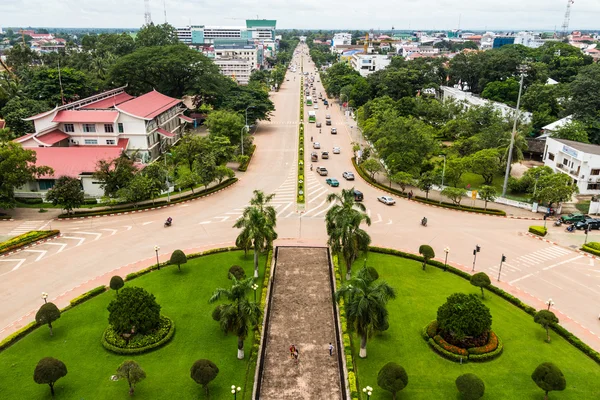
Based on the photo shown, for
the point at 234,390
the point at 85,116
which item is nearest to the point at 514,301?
the point at 234,390

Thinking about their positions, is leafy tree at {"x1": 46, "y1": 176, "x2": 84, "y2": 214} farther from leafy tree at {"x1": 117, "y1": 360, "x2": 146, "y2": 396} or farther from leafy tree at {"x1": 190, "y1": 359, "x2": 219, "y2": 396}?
leafy tree at {"x1": 190, "y1": 359, "x2": 219, "y2": 396}

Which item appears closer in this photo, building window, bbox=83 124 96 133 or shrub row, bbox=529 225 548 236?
shrub row, bbox=529 225 548 236

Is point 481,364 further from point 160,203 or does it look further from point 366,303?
point 160,203

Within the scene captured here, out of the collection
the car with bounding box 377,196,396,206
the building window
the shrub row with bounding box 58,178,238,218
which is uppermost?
the building window

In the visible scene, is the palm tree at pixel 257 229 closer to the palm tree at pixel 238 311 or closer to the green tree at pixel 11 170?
the palm tree at pixel 238 311

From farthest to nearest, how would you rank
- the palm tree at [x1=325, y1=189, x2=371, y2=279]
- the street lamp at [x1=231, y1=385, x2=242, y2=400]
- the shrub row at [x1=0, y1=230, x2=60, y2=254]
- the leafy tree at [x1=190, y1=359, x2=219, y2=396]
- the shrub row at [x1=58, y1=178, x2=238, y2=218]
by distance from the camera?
the shrub row at [x1=58, y1=178, x2=238, y2=218] < the shrub row at [x1=0, y1=230, x2=60, y2=254] < the palm tree at [x1=325, y1=189, x2=371, y2=279] < the leafy tree at [x1=190, y1=359, x2=219, y2=396] < the street lamp at [x1=231, y1=385, x2=242, y2=400]

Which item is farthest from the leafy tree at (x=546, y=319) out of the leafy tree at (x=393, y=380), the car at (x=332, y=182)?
the car at (x=332, y=182)

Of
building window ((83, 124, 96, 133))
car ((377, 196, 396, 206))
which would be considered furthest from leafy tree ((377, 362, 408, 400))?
building window ((83, 124, 96, 133))
